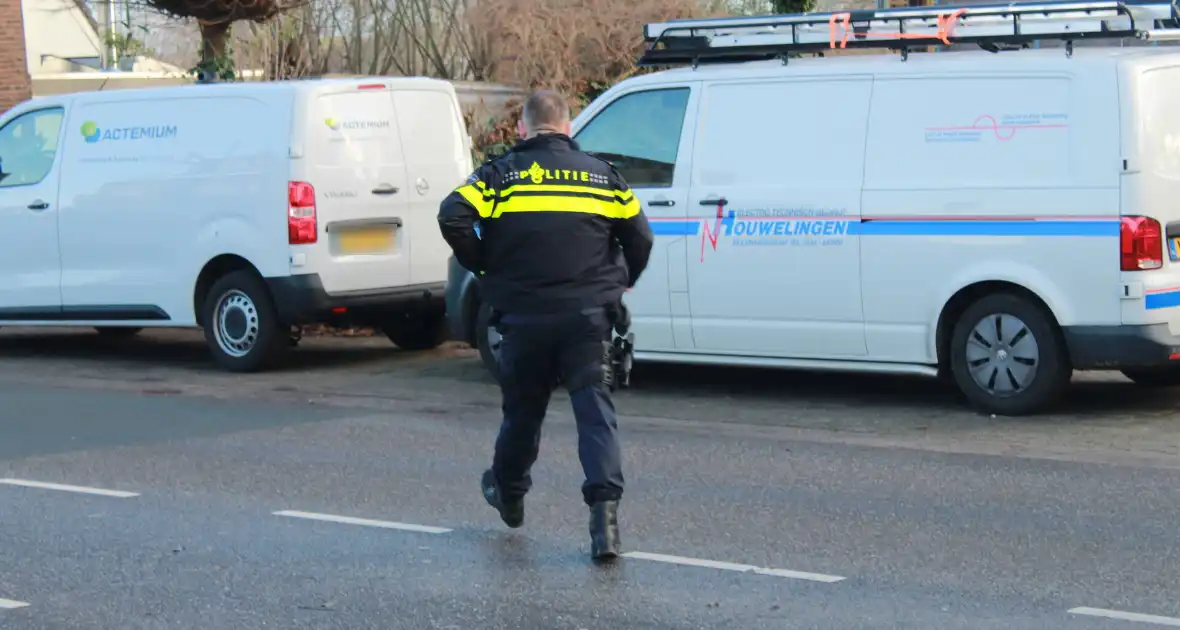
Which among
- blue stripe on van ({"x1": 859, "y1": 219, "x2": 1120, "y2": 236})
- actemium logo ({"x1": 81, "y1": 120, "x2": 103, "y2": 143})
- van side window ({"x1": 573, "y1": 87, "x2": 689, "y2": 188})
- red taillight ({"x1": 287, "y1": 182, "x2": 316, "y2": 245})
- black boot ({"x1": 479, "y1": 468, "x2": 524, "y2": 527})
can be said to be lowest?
black boot ({"x1": 479, "y1": 468, "x2": 524, "y2": 527})

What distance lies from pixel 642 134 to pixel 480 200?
455 centimetres

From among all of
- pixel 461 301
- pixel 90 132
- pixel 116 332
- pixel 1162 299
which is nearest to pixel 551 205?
pixel 1162 299

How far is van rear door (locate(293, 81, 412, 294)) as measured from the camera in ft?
39.8

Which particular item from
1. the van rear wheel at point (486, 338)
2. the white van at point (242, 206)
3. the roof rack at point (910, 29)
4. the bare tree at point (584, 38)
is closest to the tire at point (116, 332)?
the white van at point (242, 206)

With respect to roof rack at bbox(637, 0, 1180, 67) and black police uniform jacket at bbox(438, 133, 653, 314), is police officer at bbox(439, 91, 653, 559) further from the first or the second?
roof rack at bbox(637, 0, 1180, 67)

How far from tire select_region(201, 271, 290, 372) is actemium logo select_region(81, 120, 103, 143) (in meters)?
1.53

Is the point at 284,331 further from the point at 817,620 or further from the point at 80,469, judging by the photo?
the point at 817,620

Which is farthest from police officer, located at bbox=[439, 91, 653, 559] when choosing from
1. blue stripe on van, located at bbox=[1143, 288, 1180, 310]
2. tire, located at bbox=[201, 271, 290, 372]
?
tire, located at bbox=[201, 271, 290, 372]

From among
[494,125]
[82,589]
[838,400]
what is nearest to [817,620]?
[82,589]

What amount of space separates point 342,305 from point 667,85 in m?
2.94

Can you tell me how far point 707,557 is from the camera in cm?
659

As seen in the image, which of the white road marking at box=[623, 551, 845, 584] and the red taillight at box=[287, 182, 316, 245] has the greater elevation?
the red taillight at box=[287, 182, 316, 245]

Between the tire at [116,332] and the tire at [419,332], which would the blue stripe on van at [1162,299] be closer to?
the tire at [419,332]

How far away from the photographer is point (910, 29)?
1008cm
